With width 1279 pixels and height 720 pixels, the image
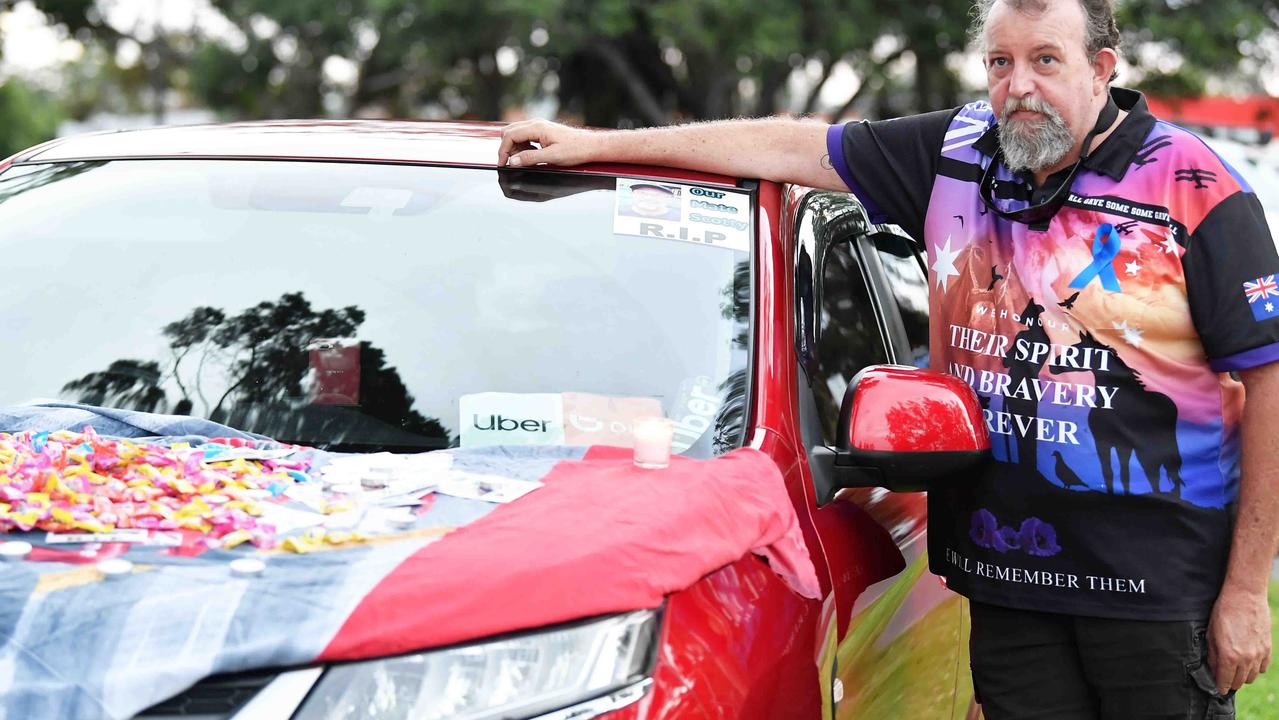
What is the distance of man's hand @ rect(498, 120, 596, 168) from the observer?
292 cm

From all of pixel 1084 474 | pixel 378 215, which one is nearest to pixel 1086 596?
pixel 1084 474

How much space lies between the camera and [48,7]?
2900 cm

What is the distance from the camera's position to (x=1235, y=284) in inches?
97.3

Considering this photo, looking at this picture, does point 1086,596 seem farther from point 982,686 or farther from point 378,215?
point 378,215

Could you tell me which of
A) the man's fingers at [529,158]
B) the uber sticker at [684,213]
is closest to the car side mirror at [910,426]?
the uber sticker at [684,213]

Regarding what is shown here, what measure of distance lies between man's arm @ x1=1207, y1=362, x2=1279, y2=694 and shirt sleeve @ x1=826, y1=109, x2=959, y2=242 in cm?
67

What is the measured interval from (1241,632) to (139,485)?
1.72 metres

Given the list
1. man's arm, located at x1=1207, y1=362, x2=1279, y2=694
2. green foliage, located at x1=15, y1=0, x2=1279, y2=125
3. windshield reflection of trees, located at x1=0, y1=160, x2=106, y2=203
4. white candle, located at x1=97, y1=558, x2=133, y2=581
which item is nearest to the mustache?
man's arm, located at x1=1207, y1=362, x2=1279, y2=694

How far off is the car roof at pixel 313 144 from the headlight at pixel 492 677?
126cm

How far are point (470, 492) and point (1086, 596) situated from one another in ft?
3.56

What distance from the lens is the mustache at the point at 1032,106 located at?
2645mm

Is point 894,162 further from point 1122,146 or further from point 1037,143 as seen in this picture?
point 1122,146

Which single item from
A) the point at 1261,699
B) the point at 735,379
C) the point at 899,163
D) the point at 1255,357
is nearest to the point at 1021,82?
the point at 899,163

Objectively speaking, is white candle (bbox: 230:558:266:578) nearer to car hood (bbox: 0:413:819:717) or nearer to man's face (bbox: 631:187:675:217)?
car hood (bbox: 0:413:819:717)
